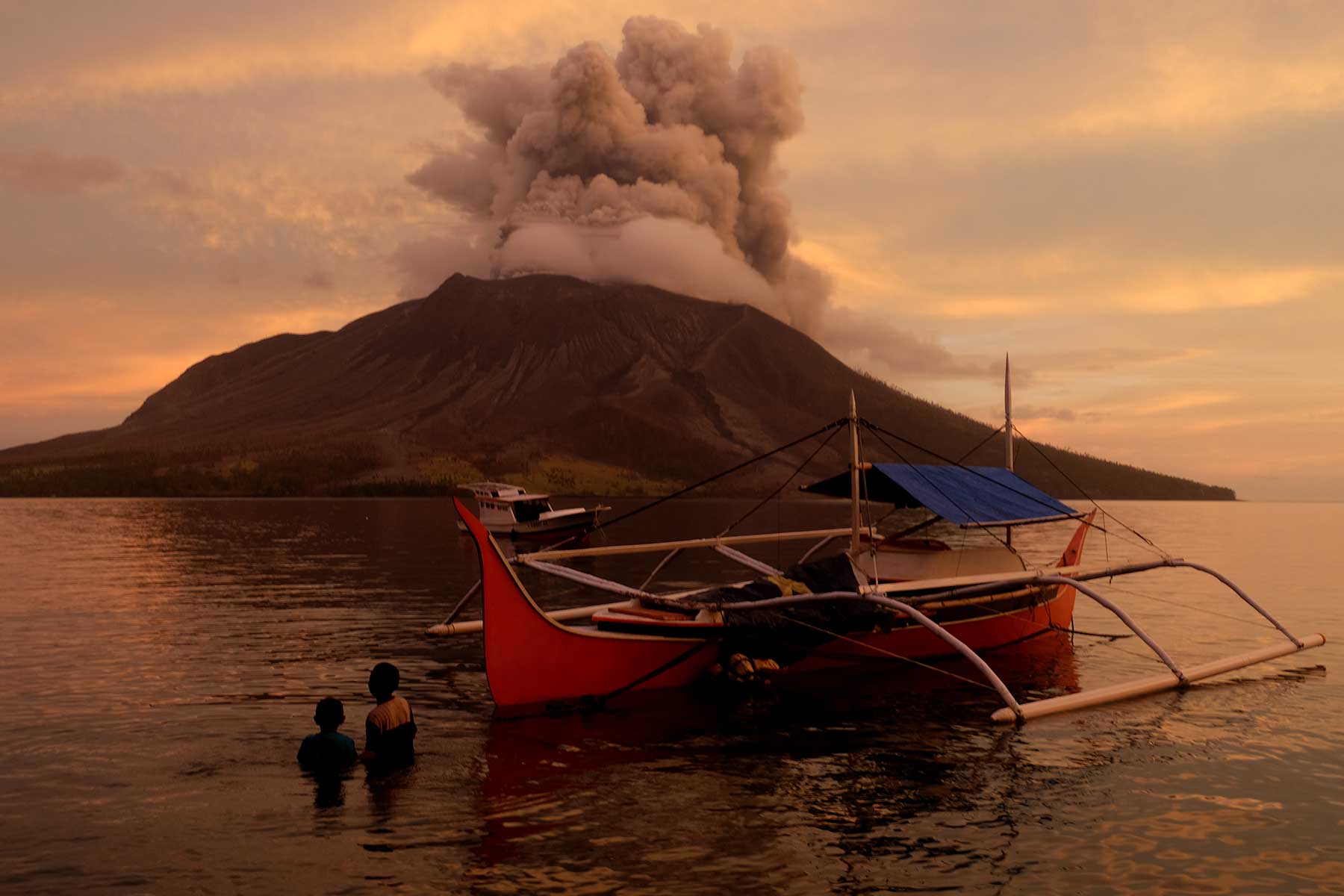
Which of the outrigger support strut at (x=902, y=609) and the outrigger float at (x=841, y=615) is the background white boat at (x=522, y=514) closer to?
the outrigger float at (x=841, y=615)

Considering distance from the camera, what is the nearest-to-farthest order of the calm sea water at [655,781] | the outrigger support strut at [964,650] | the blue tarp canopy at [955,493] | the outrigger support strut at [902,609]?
the calm sea water at [655,781]
the outrigger support strut at [964,650]
the outrigger support strut at [902,609]
the blue tarp canopy at [955,493]

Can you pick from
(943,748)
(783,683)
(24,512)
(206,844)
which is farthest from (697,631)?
(24,512)

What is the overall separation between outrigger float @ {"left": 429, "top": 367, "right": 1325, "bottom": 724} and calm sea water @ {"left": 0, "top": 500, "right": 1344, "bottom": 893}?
638mm

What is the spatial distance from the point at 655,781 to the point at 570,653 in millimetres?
4467

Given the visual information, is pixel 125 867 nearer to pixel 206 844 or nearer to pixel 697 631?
pixel 206 844

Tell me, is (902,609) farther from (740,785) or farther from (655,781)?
(655,781)

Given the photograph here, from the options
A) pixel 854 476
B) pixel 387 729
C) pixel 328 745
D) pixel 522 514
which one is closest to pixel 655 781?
pixel 387 729

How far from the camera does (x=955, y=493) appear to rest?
88.1 ft

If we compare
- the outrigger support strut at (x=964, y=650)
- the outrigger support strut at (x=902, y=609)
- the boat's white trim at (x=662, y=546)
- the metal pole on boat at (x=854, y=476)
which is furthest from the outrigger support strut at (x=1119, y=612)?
the boat's white trim at (x=662, y=546)

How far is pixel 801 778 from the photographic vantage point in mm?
16391

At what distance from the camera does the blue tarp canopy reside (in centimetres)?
2570

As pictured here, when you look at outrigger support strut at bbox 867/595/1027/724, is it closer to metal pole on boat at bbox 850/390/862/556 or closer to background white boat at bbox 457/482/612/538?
metal pole on boat at bbox 850/390/862/556

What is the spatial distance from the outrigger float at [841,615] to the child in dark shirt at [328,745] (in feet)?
10.2

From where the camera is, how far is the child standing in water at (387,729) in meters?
16.2
